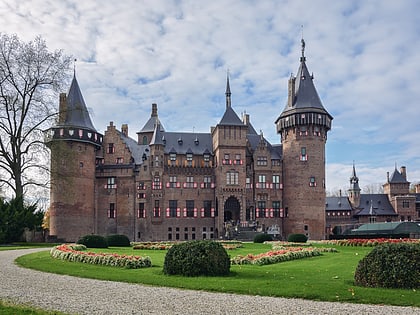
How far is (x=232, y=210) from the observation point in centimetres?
5919

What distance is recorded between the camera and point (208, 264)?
14.6 meters

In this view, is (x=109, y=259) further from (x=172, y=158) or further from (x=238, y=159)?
(x=172, y=158)

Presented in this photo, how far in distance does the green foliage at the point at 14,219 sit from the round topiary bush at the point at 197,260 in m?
24.1

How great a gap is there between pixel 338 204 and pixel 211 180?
87.6ft

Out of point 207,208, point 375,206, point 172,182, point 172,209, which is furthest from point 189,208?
point 375,206

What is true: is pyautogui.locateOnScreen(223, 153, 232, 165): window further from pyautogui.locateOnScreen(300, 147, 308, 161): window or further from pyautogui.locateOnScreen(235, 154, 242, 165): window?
pyautogui.locateOnScreen(300, 147, 308, 161): window

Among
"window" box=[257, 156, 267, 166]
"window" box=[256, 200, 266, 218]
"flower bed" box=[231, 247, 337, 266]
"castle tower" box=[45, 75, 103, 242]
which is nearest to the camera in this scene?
"flower bed" box=[231, 247, 337, 266]

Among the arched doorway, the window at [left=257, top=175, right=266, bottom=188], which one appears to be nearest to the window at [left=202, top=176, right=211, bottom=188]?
the arched doorway

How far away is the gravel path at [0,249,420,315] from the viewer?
952 centimetres

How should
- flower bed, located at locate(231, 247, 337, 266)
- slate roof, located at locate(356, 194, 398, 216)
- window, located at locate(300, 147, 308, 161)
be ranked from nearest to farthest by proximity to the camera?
flower bed, located at locate(231, 247, 337, 266) < window, located at locate(300, 147, 308, 161) < slate roof, located at locate(356, 194, 398, 216)

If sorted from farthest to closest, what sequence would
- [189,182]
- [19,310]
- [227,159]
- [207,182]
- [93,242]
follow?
[207,182], [189,182], [227,159], [93,242], [19,310]

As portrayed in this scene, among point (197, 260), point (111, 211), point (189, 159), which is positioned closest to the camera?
point (197, 260)

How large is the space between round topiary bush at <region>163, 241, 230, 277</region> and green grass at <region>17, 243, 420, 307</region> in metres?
0.41

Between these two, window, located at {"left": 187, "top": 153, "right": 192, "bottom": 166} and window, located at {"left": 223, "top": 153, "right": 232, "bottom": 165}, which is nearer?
window, located at {"left": 223, "top": 153, "right": 232, "bottom": 165}
